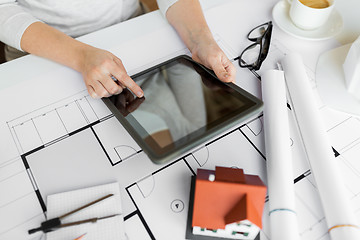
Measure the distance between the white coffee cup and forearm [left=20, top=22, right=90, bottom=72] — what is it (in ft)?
1.78

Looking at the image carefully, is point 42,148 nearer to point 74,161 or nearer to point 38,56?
point 74,161

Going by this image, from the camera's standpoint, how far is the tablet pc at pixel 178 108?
0.46 metres

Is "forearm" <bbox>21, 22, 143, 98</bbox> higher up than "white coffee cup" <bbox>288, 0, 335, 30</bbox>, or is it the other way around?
"forearm" <bbox>21, 22, 143, 98</bbox>

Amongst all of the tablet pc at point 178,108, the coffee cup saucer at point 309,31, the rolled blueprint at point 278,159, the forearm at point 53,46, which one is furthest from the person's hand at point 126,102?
the coffee cup saucer at point 309,31

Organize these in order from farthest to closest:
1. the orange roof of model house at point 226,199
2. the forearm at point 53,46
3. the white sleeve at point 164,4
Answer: the white sleeve at point 164,4 < the forearm at point 53,46 < the orange roof of model house at point 226,199

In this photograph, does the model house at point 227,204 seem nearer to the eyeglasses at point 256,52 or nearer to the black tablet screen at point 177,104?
the black tablet screen at point 177,104

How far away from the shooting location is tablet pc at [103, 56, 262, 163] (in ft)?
1.50

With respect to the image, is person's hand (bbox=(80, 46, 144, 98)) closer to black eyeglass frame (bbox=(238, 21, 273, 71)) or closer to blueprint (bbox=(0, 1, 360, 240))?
blueprint (bbox=(0, 1, 360, 240))

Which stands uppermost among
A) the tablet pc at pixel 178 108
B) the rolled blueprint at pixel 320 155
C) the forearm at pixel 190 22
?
the forearm at pixel 190 22

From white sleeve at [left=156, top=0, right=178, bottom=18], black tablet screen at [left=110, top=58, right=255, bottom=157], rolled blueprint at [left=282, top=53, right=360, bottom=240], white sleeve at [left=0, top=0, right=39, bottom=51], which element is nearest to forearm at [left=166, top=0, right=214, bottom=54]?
white sleeve at [left=156, top=0, right=178, bottom=18]

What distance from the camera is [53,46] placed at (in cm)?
64

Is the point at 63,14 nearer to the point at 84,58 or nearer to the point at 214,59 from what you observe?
the point at 84,58

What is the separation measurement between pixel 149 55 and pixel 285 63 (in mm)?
332

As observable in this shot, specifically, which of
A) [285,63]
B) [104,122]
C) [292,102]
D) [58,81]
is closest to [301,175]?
[292,102]
